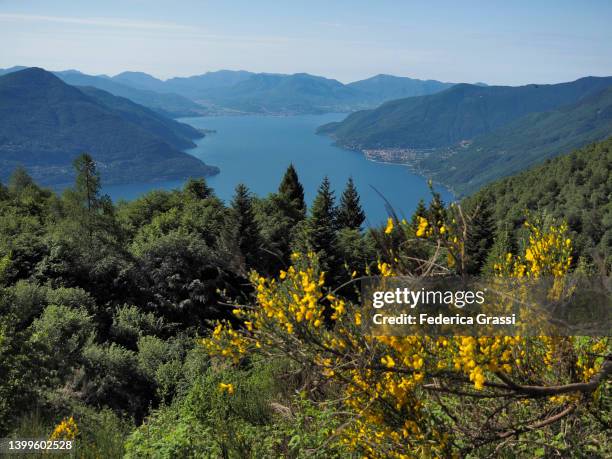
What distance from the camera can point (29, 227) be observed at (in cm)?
2355

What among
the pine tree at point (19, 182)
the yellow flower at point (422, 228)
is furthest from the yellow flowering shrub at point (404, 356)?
the pine tree at point (19, 182)

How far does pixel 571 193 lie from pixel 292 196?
46378 millimetres

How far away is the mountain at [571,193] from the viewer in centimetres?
5056

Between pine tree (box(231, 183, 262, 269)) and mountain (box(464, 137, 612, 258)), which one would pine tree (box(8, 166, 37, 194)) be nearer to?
pine tree (box(231, 183, 262, 269))

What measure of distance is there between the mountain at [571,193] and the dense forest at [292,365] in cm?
4063

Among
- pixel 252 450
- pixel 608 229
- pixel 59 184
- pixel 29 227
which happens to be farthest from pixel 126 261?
pixel 59 184

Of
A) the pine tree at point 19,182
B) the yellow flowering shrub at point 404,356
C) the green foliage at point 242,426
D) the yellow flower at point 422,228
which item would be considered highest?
the yellow flower at point 422,228

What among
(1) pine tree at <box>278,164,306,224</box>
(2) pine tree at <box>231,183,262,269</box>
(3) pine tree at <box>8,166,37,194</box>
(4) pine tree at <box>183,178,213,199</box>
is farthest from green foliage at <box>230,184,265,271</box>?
(3) pine tree at <box>8,166,37,194</box>

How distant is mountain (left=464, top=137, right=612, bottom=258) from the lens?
50562 millimetres

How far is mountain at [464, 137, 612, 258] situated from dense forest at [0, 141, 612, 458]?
133 ft

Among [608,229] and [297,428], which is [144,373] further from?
[608,229]

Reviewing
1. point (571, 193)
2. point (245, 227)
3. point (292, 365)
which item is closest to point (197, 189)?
point (245, 227)

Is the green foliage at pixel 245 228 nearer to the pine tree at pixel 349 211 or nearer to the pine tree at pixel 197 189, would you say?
the pine tree at pixel 349 211

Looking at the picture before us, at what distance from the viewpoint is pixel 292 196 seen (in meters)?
42.8
